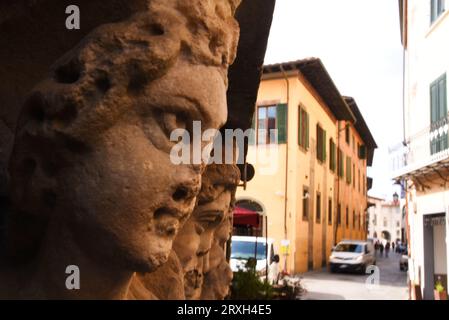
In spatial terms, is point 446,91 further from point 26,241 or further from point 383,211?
point 383,211

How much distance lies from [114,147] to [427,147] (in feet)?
38.8

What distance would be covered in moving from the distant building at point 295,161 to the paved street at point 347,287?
1077 mm

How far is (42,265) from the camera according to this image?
1531 mm

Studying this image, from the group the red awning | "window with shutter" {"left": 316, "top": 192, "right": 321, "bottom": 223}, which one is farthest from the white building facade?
"window with shutter" {"left": 316, "top": 192, "right": 321, "bottom": 223}

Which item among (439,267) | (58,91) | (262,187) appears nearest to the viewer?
(58,91)

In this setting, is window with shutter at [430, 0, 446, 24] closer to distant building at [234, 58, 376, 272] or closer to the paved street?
distant building at [234, 58, 376, 272]

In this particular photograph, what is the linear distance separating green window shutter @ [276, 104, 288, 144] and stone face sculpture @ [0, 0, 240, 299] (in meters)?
16.6

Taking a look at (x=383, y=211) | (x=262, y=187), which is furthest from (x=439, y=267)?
(x=383, y=211)

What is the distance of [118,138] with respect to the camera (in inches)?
54.0

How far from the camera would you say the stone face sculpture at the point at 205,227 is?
2.43m

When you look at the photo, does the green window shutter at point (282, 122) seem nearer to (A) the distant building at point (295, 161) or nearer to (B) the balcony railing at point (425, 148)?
(A) the distant building at point (295, 161)

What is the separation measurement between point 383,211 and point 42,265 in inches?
2591

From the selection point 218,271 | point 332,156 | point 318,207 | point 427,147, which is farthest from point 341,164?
point 218,271

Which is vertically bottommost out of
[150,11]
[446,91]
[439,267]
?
[439,267]
